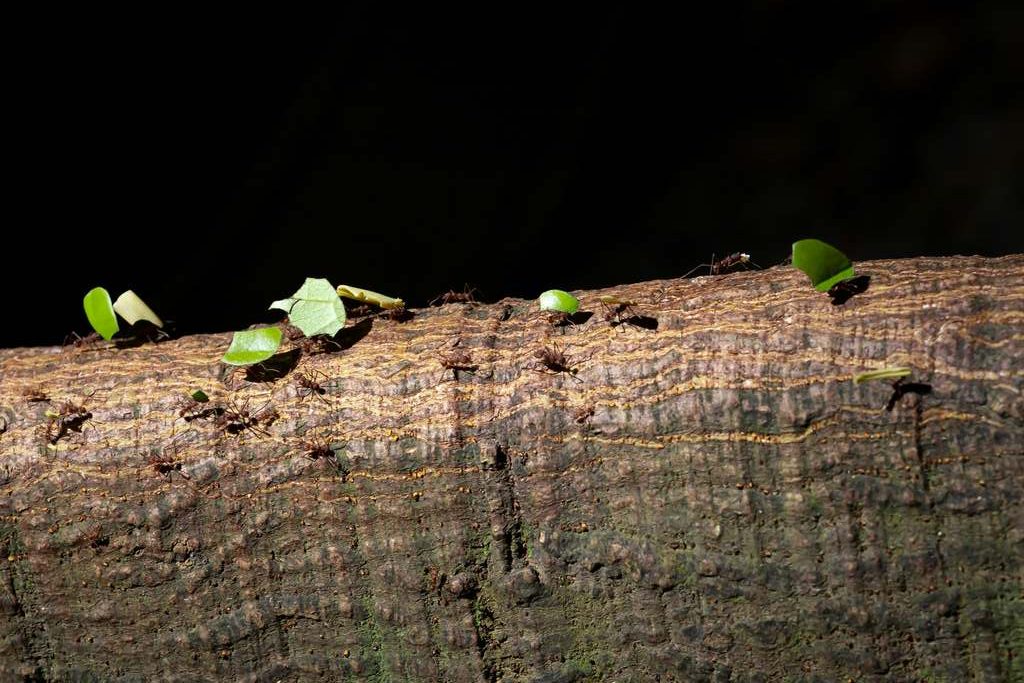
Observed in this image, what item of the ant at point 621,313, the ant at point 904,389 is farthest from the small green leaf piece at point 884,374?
the ant at point 621,313

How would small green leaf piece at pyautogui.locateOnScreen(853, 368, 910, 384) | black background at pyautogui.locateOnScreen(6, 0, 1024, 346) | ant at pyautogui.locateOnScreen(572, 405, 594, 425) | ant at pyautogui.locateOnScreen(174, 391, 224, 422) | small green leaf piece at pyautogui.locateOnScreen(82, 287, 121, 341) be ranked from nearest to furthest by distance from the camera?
small green leaf piece at pyautogui.locateOnScreen(853, 368, 910, 384), ant at pyautogui.locateOnScreen(572, 405, 594, 425), ant at pyautogui.locateOnScreen(174, 391, 224, 422), small green leaf piece at pyautogui.locateOnScreen(82, 287, 121, 341), black background at pyautogui.locateOnScreen(6, 0, 1024, 346)

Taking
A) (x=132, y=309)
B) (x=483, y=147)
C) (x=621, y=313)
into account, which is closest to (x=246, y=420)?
(x=132, y=309)

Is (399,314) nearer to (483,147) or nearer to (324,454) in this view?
(324,454)

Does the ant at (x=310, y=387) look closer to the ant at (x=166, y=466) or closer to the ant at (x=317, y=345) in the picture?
the ant at (x=317, y=345)

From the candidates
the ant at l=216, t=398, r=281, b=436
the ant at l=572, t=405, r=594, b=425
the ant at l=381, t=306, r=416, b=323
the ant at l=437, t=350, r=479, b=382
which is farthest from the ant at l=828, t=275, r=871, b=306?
the ant at l=216, t=398, r=281, b=436

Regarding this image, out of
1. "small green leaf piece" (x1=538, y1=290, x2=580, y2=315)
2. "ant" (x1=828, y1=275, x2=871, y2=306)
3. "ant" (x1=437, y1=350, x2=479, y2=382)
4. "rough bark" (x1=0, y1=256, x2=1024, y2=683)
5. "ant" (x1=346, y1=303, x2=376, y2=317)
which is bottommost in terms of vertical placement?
"rough bark" (x1=0, y1=256, x2=1024, y2=683)

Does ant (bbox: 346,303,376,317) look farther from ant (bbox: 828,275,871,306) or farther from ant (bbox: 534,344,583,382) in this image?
ant (bbox: 828,275,871,306)
